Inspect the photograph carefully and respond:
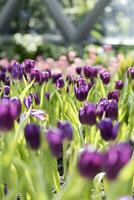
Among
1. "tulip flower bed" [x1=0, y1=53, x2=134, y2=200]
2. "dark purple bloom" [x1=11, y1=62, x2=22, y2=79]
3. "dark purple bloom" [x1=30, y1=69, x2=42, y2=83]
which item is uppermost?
"dark purple bloom" [x1=11, y1=62, x2=22, y2=79]

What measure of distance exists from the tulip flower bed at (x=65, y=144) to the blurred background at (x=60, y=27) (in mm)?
4746

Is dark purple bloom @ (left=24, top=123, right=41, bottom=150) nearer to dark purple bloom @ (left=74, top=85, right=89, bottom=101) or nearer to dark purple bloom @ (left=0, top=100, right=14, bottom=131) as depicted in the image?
dark purple bloom @ (left=0, top=100, right=14, bottom=131)

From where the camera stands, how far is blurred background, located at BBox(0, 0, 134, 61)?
7.29 metres

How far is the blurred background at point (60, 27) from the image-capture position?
7285 millimetres

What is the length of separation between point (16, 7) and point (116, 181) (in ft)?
23.2

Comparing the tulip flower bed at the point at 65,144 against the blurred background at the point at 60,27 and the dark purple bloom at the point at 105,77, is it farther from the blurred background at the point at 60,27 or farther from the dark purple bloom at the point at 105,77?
the blurred background at the point at 60,27

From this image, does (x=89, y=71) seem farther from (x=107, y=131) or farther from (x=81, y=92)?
(x=107, y=131)

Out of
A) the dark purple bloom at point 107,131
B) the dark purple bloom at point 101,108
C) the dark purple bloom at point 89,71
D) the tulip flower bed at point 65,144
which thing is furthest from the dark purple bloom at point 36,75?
the dark purple bloom at point 107,131

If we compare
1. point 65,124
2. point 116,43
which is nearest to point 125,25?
point 116,43

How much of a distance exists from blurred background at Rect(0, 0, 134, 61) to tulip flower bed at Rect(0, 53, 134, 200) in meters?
4.75

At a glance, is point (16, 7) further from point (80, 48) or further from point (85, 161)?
point (85, 161)

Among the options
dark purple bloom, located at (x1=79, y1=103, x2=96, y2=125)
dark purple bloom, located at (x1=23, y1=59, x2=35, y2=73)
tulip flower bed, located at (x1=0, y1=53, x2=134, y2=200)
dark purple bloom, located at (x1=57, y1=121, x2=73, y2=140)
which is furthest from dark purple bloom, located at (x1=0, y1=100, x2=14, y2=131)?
dark purple bloom, located at (x1=23, y1=59, x2=35, y2=73)

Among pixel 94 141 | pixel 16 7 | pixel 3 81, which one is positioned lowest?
pixel 94 141

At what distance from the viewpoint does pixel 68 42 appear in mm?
7582
